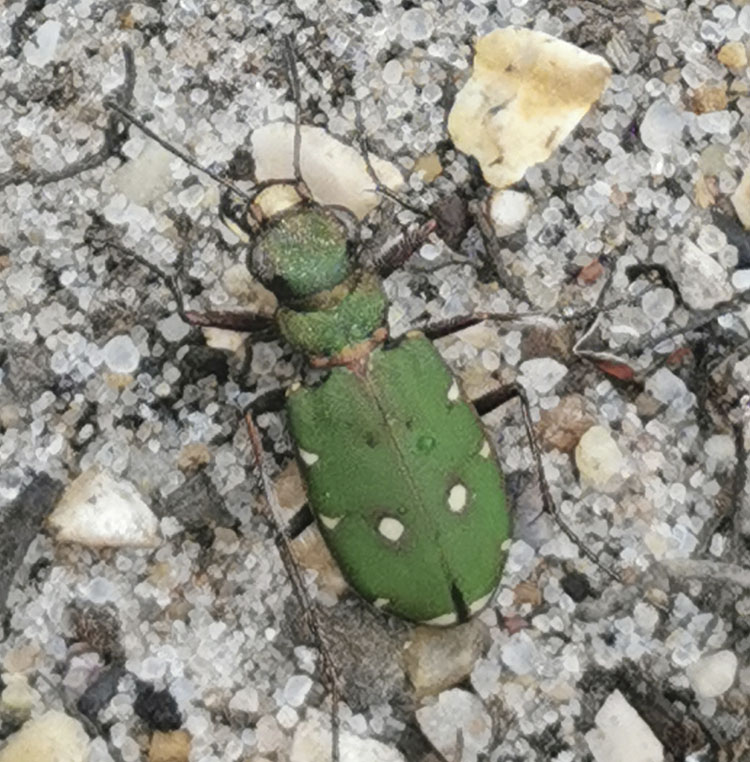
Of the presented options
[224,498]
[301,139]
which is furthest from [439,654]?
[301,139]

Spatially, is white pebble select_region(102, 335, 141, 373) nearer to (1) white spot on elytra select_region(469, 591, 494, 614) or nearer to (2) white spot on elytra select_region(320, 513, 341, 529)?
(2) white spot on elytra select_region(320, 513, 341, 529)

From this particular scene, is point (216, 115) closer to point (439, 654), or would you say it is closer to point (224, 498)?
point (224, 498)

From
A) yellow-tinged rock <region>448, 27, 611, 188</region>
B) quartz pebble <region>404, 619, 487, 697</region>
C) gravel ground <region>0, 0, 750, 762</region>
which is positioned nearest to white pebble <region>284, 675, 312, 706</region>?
gravel ground <region>0, 0, 750, 762</region>

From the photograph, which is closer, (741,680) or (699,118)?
(741,680)

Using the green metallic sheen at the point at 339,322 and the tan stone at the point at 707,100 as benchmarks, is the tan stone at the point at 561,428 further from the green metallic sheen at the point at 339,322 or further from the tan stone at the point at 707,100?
the tan stone at the point at 707,100

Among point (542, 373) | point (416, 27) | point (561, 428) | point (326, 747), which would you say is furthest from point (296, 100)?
point (326, 747)
